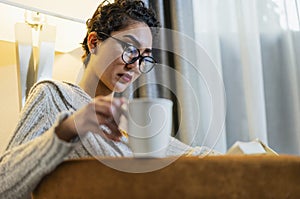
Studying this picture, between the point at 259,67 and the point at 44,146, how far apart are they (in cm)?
99

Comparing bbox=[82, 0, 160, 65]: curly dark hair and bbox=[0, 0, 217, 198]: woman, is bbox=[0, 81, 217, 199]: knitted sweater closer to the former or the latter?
bbox=[0, 0, 217, 198]: woman

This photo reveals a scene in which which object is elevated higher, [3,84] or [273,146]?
[3,84]

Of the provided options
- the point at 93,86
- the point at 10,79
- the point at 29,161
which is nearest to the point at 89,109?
the point at 29,161

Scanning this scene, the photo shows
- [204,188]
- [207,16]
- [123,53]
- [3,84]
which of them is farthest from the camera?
[207,16]

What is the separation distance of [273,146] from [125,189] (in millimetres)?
959

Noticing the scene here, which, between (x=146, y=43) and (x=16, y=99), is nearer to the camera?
(x=146, y=43)

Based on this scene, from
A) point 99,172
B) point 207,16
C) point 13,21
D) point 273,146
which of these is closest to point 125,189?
point 99,172

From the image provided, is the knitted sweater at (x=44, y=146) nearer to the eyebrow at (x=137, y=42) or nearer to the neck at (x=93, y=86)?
the neck at (x=93, y=86)

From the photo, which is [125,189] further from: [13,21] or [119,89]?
[13,21]

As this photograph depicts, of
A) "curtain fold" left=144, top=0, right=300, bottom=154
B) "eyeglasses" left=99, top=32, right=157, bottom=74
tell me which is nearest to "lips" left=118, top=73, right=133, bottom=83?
→ "eyeglasses" left=99, top=32, right=157, bottom=74

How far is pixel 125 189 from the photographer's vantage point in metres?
0.49

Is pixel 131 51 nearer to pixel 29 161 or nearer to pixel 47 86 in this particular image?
pixel 47 86

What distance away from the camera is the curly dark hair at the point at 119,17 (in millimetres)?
969

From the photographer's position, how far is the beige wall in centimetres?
127
